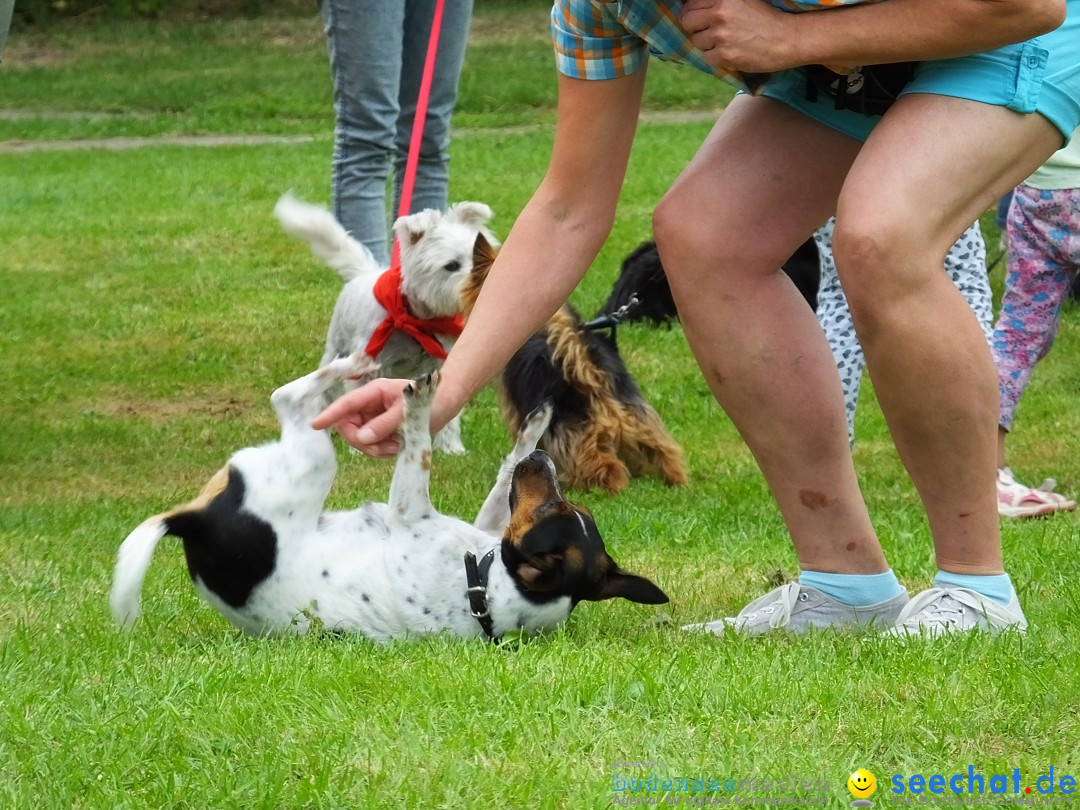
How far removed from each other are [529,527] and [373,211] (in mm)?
3494

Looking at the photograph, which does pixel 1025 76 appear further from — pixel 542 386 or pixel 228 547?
pixel 542 386

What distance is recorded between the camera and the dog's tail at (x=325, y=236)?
20.6ft

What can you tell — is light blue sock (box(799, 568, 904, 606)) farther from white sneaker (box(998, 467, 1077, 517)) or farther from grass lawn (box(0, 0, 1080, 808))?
white sneaker (box(998, 467, 1077, 517))

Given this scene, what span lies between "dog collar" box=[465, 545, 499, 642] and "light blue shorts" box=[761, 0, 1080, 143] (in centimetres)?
149

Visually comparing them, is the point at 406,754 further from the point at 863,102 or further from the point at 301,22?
the point at 301,22

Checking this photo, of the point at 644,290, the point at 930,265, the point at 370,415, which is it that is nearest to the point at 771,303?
the point at 930,265

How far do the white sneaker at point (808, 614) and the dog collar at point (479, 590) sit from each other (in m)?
0.48

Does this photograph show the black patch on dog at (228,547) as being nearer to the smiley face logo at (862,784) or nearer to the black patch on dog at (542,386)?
the smiley face logo at (862,784)

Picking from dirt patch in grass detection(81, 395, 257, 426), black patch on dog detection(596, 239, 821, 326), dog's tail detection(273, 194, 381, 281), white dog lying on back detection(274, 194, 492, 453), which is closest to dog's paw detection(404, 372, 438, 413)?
white dog lying on back detection(274, 194, 492, 453)

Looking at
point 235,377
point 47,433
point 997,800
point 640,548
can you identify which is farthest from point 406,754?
point 235,377

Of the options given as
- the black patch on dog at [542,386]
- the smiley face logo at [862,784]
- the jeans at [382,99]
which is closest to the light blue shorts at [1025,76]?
the smiley face logo at [862,784]

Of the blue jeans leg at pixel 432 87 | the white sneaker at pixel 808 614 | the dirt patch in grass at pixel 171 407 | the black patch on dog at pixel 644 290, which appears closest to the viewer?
the white sneaker at pixel 808 614

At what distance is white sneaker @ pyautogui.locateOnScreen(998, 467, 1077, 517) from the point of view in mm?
5047

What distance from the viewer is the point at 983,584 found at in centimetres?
328
